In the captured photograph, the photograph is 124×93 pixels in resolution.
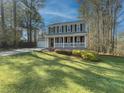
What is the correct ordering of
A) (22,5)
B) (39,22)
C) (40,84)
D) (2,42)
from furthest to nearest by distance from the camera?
1. (39,22)
2. (22,5)
3. (2,42)
4. (40,84)

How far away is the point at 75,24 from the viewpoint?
31.4 m

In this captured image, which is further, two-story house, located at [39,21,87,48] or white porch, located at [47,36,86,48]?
two-story house, located at [39,21,87,48]

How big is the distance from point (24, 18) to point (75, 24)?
12.9m

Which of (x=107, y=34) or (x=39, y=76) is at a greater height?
(x=107, y=34)

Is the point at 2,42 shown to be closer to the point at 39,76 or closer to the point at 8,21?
the point at 8,21

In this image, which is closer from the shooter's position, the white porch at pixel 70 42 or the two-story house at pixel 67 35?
the white porch at pixel 70 42

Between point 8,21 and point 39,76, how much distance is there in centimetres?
2756

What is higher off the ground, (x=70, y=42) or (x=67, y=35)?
(x=67, y=35)

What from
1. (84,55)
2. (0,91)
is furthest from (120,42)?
(0,91)

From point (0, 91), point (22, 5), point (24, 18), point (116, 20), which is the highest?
point (22, 5)

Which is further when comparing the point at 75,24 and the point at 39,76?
the point at 75,24

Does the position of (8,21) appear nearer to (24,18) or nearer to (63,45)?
(24,18)

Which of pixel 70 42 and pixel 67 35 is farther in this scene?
pixel 70 42

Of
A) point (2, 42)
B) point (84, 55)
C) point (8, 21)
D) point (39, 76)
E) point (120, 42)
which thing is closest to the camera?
point (39, 76)
